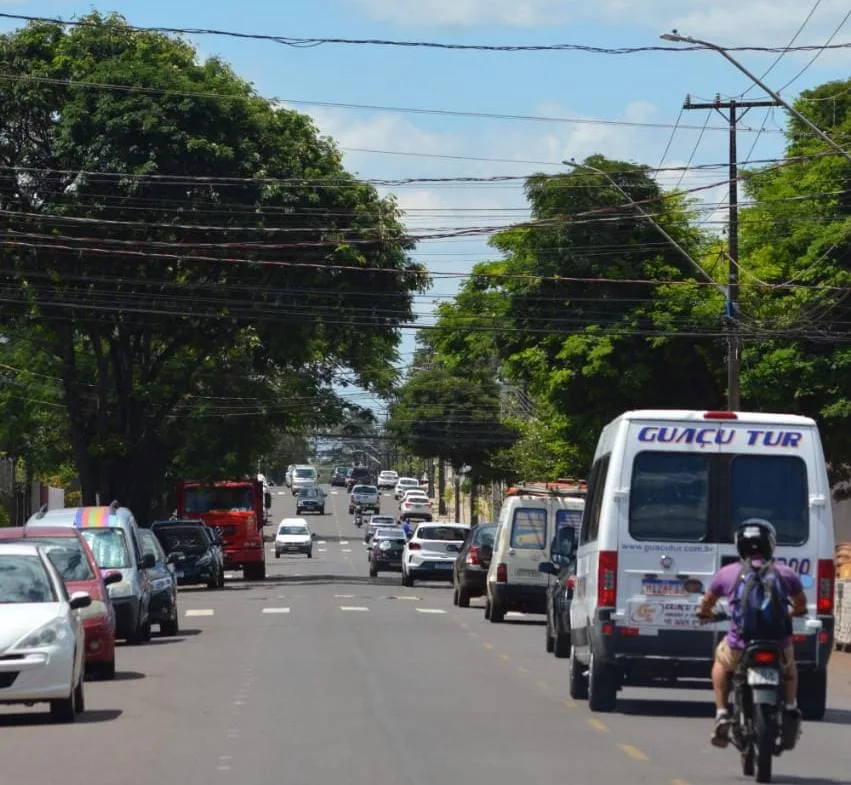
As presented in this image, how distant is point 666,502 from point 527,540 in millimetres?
16389

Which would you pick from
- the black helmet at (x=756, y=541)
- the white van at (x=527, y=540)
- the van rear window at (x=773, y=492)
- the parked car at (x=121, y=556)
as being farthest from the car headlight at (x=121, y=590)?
the black helmet at (x=756, y=541)

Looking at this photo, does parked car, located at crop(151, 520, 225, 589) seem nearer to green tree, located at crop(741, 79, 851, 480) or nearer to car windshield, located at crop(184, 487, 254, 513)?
car windshield, located at crop(184, 487, 254, 513)

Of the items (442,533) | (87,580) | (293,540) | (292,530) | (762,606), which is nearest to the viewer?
(762,606)

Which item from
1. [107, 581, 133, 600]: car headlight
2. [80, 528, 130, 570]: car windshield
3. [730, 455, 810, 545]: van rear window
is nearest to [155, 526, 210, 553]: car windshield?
[80, 528, 130, 570]: car windshield

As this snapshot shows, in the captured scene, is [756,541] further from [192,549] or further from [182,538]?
[192,549]

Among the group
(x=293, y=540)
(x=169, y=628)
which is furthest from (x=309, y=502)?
(x=169, y=628)

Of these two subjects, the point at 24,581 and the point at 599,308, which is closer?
the point at 24,581

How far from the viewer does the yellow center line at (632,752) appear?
45.0ft

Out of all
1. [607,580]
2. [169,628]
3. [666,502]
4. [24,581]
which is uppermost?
[666,502]

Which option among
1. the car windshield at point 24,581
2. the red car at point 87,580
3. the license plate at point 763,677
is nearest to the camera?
the license plate at point 763,677

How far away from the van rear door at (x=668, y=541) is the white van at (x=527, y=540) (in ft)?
52.3

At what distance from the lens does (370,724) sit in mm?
15930

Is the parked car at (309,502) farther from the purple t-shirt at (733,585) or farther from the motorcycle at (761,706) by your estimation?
the motorcycle at (761,706)

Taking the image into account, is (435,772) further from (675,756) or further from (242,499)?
(242,499)
